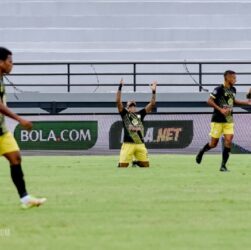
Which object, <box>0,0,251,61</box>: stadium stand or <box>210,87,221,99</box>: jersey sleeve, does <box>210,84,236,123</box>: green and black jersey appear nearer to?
<box>210,87,221,99</box>: jersey sleeve

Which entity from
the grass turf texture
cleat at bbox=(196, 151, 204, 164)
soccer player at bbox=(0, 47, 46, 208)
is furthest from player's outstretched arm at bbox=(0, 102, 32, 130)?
cleat at bbox=(196, 151, 204, 164)

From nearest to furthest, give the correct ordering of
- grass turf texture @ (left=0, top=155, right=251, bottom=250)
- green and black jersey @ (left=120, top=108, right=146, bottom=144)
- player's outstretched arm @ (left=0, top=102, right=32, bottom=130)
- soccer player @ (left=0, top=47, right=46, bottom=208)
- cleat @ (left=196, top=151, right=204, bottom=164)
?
grass turf texture @ (left=0, top=155, right=251, bottom=250) → player's outstretched arm @ (left=0, top=102, right=32, bottom=130) → soccer player @ (left=0, top=47, right=46, bottom=208) → cleat @ (left=196, top=151, right=204, bottom=164) → green and black jersey @ (left=120, top=108, right=146, bottom=144)

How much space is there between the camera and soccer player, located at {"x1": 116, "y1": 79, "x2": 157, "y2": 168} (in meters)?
23.8

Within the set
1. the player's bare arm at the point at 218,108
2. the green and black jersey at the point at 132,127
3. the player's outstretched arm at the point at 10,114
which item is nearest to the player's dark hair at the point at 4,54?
the player's outstretched arm at the point at 10,114

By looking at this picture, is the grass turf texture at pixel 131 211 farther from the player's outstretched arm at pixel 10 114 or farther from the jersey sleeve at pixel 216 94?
the jersey sleeve at pixel 216 94

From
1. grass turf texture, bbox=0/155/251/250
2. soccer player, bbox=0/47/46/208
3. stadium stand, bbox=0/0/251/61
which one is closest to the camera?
grass turf texture, bbox=0/155/251/250

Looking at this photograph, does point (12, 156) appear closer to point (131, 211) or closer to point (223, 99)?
point (131, 211)

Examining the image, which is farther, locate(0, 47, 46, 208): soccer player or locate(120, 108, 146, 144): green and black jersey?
locate(120, 108, 146, 144): green and black jersey

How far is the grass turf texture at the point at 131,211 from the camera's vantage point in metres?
10.9

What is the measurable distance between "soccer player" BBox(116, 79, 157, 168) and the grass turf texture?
6.83 ft

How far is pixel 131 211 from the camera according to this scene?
44.3 feet

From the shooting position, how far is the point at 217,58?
1454 inches

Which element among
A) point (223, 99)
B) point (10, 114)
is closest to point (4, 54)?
point (10, 114)

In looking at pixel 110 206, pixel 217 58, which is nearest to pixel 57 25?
pixel 217 58
